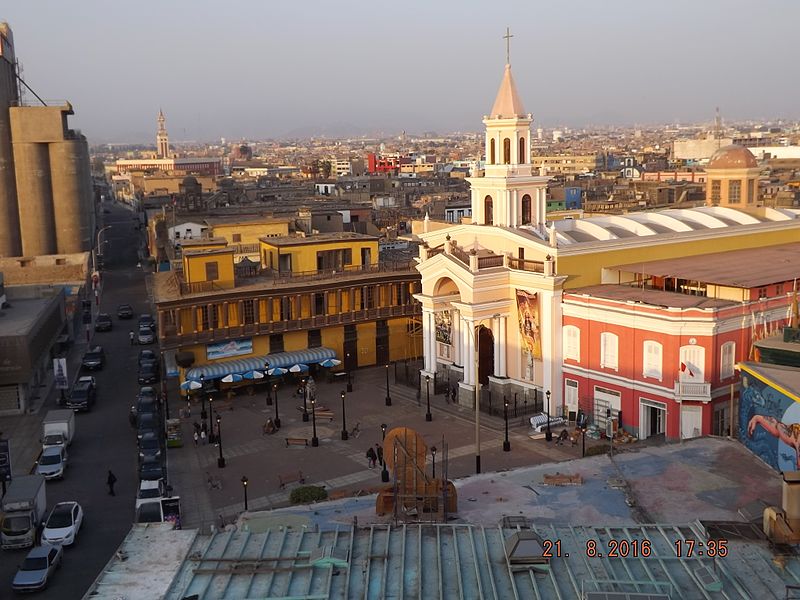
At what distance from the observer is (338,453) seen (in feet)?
124

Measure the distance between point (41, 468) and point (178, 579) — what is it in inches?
882

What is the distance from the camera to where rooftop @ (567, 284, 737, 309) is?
37.3 meters

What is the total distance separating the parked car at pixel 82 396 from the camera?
44822 mm

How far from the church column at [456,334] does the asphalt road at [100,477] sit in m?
16.6

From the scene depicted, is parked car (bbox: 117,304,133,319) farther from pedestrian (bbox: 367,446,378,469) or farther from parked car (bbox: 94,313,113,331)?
pedestrian (bbox: 367,446,378,469)

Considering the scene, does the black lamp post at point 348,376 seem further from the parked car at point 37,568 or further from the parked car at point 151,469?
the parked car at point 37,568

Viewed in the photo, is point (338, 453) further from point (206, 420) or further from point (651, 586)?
point (651, 586)

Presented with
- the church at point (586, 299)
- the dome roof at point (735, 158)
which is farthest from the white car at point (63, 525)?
the dome roof at point (735, 158)

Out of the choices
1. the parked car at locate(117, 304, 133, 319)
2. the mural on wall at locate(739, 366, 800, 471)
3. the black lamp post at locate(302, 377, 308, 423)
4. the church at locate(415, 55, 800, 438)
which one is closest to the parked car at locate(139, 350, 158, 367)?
the black lamp post at locate(302, 377, 308, 423)

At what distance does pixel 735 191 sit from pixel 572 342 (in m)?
24.0

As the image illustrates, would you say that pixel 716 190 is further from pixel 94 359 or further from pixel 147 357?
pixel 94 359

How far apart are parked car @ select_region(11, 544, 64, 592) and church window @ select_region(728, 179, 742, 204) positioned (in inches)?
1863

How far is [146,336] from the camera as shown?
61625 mm

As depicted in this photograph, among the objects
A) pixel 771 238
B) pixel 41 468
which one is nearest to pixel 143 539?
pixel 41 468
